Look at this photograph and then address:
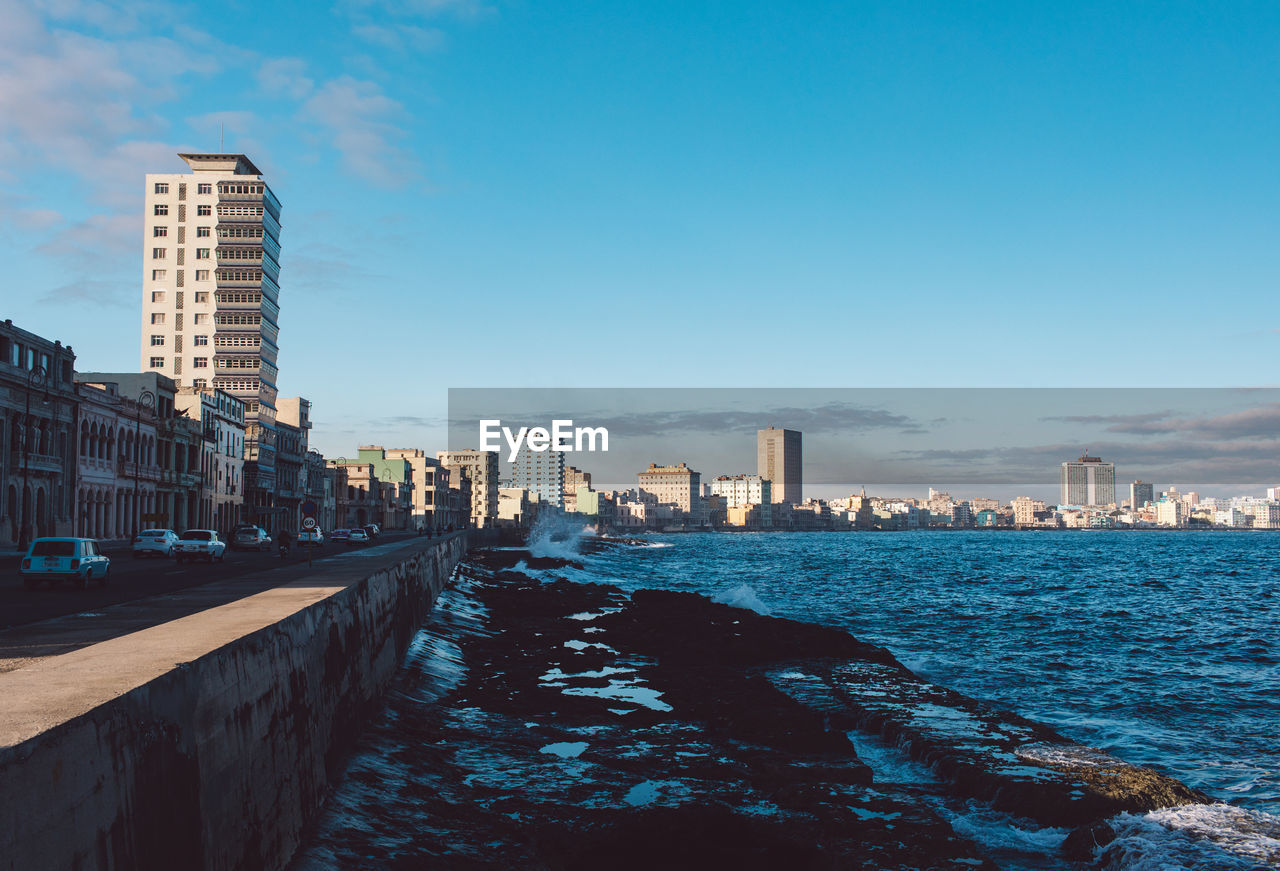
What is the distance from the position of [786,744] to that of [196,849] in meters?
12.1

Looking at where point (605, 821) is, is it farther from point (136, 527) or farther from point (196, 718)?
point (136, 527)

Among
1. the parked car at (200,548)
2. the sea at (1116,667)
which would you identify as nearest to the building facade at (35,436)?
the parked car at (200,548)

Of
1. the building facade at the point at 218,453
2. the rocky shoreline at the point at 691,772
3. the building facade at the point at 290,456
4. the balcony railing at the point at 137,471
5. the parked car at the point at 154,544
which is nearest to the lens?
the rocky shoreline at the point at 691,772

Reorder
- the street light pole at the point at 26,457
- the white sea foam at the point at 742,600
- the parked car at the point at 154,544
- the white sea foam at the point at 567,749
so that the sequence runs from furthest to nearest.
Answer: the street light pole at the point at 26,457 → the white sea foam at the point at 742,600 → the parked car at the point at 154,544 → the white sea foam at the point at 567,749

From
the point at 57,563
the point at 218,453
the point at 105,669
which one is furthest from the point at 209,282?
the point at 105,669

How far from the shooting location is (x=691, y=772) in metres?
16.1

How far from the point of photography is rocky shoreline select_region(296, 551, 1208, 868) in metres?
12.3

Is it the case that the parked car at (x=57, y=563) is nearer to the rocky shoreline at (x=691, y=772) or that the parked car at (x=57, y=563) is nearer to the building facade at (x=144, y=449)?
the rocky shoreline at (x=691, y=772)

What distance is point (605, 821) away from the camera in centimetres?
1341

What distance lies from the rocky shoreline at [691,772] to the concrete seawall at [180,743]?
110 centimetres

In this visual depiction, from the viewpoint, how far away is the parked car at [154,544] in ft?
161

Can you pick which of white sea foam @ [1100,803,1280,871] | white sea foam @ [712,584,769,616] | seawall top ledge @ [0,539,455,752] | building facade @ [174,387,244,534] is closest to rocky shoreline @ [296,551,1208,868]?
white sea foam @ [1100,803,1280,871]

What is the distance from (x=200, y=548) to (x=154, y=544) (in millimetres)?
7103

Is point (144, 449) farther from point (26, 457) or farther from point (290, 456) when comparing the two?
point (290, 456)
